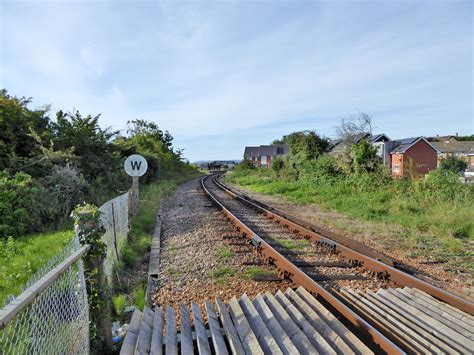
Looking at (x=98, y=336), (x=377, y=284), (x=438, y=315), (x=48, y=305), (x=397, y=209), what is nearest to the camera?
(x=48, y=305)

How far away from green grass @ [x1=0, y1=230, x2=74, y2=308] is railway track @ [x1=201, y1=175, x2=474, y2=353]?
399 centimetres

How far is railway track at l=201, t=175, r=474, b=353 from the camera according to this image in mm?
3121

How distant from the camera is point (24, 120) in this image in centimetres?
1175

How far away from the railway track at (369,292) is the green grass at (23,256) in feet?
13.1

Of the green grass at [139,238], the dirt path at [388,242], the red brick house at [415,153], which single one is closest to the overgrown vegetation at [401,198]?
the dirt path at [388,242]

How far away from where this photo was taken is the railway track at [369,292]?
3121 millimetres

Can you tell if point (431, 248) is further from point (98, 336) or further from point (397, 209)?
point (98, 336)

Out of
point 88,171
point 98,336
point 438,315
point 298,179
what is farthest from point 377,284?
point 298,179

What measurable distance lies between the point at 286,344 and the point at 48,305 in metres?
2.13

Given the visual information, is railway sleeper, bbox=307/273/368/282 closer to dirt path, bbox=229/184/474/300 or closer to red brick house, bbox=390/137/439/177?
dirt path, bbox=229/184/474/300

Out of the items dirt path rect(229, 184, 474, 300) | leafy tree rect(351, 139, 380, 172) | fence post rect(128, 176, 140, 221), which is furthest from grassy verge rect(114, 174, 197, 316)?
leafy tree rect(351, 139, 380, 172)

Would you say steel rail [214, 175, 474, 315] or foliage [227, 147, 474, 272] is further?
foliage [227, 147, 474, 272]

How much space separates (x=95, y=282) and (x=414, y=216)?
31.4 ft

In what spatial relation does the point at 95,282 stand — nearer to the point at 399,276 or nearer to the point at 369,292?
the point at 369,292
